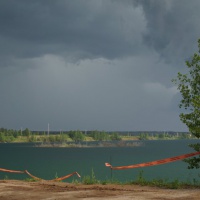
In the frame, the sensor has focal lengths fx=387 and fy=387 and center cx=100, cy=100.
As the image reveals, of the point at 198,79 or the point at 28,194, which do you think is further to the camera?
the point at 198,79

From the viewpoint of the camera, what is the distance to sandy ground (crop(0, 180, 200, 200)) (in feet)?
50.3

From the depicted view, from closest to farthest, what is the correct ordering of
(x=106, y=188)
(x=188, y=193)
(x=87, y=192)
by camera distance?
(x=188, y=193)
(x=87, y=192)
(x=106, y=188)

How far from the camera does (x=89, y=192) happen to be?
16.9 meters

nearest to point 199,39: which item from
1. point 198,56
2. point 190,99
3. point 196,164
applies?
point 198,56

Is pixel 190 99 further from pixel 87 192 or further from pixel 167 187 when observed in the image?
pixel 87 192

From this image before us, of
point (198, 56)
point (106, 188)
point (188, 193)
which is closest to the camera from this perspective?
point (188, 193)

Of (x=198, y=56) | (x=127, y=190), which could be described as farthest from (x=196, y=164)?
(x=198, y=56)

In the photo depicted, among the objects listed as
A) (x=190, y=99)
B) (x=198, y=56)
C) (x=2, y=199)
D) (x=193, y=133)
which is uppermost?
(x=198, y=56)

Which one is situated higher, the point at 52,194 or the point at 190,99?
the point at 190,99

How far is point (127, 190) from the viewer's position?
57.1 feet

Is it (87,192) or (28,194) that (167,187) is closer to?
(87,192)

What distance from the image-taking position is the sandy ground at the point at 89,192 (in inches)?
604

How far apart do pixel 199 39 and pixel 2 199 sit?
490 inches

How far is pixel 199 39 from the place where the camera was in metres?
20.1
